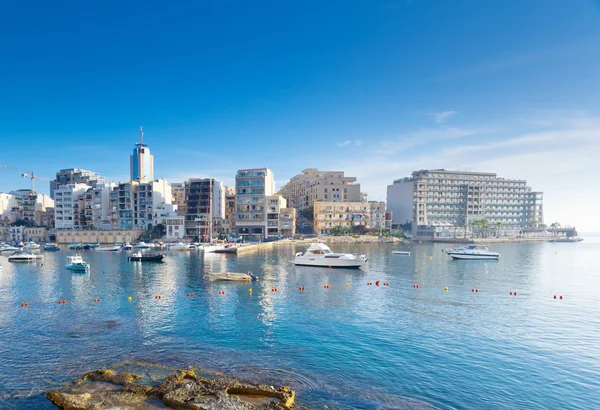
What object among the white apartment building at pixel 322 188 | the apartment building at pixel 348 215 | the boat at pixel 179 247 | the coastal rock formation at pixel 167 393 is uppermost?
the white apartment building at pixel 322 188

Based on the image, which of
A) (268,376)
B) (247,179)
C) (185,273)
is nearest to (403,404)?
(268,376)

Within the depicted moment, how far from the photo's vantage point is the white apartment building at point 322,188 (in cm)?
14088

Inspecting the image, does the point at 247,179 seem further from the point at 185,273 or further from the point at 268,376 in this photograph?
the point at 268,376

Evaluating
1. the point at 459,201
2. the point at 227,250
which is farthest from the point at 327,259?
the point at 459,201

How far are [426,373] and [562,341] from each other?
12962 mm

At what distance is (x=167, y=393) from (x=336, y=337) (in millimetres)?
12749

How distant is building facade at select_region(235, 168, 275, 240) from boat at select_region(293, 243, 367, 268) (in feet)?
188

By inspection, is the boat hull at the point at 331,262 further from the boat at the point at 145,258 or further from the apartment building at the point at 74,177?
the apartment building at the point at 74,177

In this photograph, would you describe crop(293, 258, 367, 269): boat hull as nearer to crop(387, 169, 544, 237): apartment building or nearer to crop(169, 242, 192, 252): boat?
crop(169, 242, 192, 252): boat

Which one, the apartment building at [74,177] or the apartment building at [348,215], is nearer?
the apartment building at [348,215]

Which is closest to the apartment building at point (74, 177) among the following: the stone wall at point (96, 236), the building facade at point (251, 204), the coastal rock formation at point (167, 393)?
the stone wall at point (96, 236)

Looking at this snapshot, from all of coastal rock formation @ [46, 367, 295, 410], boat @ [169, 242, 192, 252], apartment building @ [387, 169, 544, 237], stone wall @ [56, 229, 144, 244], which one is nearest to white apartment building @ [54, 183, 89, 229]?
stone wall @ [56, 229, 144, 244]

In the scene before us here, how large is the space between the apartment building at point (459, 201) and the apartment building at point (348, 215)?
54.3 feet

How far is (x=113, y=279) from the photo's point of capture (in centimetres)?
4931
